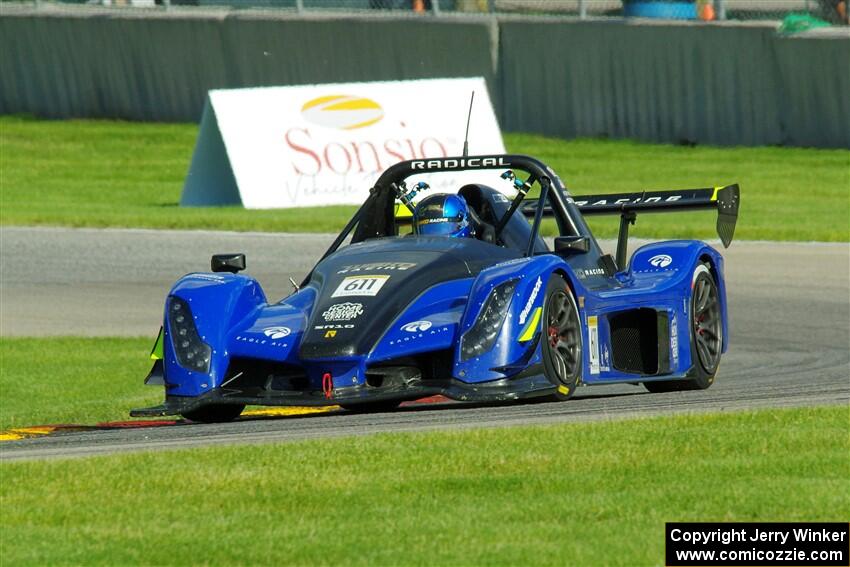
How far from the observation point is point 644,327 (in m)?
10.3

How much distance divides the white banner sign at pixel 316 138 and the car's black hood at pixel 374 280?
12490 millimetres

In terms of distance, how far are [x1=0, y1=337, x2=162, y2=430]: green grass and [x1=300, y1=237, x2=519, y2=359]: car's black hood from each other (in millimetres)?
2375

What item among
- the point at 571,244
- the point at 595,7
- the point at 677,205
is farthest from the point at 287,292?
the point at 595,7

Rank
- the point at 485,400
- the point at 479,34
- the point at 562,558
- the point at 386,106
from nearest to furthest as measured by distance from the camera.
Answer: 1. the point at 562,558
2. the point at 485,400
3. the point at 386,106
4. the point at 479,34

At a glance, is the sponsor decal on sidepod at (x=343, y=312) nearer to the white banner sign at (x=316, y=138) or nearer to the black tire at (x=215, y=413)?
the black tire at (x=215, y=413)

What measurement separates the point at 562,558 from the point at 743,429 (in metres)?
2.42

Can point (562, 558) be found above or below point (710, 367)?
above

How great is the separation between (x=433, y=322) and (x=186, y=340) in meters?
1.31

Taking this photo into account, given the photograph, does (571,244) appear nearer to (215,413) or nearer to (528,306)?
(528,306)

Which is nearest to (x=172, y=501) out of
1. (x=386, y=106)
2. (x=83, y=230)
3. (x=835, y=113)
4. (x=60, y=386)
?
(x=60, y=386)

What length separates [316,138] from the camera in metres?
22.4

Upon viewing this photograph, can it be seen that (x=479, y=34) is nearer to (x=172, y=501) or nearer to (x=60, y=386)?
(x=60, y=386)

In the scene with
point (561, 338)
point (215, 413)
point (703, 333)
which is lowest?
point (703, 333)

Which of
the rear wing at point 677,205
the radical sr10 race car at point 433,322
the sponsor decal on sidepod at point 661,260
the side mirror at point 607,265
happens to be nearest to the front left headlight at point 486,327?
the radical sr10 race car at point 433,322
